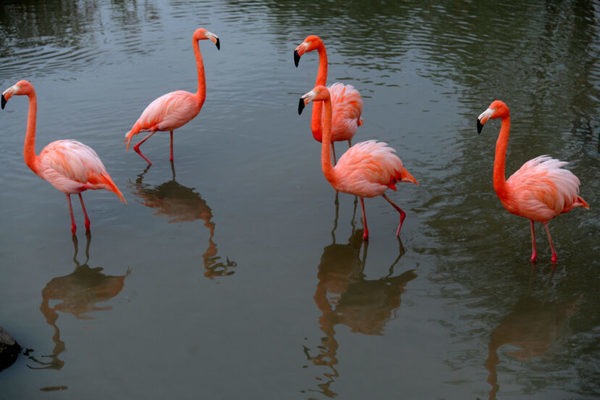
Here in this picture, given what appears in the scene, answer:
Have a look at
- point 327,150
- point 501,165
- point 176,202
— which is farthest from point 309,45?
point 501,165

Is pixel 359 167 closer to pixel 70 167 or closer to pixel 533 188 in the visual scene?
pixel 533 188

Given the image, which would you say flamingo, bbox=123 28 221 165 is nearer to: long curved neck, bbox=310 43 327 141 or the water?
the water

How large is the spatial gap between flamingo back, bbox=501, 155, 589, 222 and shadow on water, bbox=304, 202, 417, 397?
1.03 meters

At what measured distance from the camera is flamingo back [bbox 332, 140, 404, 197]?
5.43 meters

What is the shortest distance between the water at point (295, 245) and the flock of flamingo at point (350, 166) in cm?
42

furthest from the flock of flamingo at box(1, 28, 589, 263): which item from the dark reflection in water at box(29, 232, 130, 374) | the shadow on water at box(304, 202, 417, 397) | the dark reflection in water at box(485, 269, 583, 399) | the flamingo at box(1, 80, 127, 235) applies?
the dark reflection in water at box(29, 232, 130, 374)

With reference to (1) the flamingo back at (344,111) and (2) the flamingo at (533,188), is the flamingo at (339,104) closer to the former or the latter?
(1) the flamingo back at (344,111)

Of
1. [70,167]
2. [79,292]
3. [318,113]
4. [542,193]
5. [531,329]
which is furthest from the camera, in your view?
[318,113]

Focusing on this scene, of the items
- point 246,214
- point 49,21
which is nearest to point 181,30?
point 49,21

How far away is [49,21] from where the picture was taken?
531 inches

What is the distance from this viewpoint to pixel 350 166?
5.45 m

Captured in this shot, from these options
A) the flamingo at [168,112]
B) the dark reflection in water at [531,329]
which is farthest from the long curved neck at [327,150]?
the flamingo at [168,112]

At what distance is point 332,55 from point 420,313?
7017 millimetres

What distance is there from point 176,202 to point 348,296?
96.9 inches
